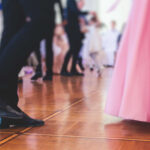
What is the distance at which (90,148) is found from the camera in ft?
3.02

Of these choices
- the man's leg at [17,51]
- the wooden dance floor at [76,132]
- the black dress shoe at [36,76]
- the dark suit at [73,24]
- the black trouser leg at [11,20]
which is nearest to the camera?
the wooden dance floor at [76,132]

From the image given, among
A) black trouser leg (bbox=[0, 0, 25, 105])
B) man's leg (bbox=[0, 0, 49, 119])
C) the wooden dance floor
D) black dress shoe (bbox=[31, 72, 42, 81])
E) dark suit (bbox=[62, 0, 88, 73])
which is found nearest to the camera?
the wooden dance floor

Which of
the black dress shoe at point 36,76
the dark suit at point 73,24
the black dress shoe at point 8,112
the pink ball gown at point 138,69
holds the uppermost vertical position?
the dark suit at point 73,24

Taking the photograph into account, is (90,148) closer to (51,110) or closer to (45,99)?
(51,110)

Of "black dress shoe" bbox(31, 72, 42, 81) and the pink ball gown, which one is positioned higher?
the pink ball gown

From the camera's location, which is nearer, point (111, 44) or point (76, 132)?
point (76, 132)

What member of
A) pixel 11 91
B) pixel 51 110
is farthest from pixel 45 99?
pixel 11 91

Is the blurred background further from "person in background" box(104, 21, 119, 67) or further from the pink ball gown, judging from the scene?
the pink ball gown

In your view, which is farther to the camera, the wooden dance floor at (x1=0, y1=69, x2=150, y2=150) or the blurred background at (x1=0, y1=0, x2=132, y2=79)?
the blurred background at (x1=0, y1=0, x2=132, y2=79)

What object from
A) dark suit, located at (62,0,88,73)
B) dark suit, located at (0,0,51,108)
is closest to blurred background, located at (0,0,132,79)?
dark suit, located at (62,0,88,73)

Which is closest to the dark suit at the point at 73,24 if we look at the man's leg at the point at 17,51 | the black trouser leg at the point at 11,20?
the black trouser leg at the point at 11,20

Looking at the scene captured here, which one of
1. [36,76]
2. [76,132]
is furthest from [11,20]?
[36,76]

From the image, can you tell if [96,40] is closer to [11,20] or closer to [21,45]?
[11,20]

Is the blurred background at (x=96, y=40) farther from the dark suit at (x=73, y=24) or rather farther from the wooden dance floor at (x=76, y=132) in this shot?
the wooden dance floor at (x=76, y=132)
